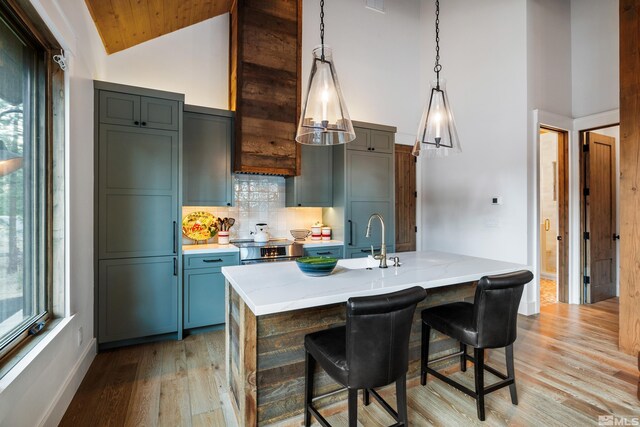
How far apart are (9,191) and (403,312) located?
2040 millimetres

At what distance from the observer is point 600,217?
15.0ft

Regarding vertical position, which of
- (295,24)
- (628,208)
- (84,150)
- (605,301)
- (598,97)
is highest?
(295,24)

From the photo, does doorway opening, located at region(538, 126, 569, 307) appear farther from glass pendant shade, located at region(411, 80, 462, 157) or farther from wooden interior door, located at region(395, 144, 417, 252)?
glass pendant shade, located at region(411, 80, 462, 157)

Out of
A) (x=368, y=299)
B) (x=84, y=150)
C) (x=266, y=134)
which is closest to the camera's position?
(x=368, y=299)

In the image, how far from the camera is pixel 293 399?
196 cm

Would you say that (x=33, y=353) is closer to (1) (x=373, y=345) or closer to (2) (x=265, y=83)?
(1) (x=373, y=345)

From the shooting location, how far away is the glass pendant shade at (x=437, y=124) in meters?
Result: 2.48

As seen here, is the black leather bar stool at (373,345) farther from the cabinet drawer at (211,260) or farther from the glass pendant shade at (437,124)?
the cabinet drawer at (211,260)

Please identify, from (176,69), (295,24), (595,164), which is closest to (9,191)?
(176,69)

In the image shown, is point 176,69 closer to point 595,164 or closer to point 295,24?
point 295,24

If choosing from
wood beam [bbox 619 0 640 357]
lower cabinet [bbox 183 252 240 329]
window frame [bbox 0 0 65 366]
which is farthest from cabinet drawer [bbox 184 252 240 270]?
wood beam [bbox 619 0 640 357]

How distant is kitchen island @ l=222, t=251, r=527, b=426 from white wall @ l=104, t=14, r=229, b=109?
2.64 m

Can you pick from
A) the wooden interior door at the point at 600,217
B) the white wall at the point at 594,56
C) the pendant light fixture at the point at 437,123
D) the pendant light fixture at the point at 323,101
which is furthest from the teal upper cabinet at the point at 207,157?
the wooden interior door at the point at 600,217

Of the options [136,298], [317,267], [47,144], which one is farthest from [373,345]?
[136,298]
